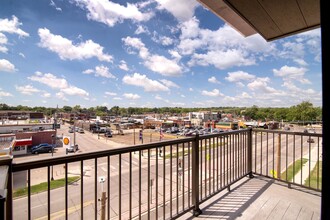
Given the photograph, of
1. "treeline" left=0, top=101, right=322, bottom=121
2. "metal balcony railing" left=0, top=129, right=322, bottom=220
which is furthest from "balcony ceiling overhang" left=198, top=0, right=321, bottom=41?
"treeline" left=0, top=101, right=322, bottom=121

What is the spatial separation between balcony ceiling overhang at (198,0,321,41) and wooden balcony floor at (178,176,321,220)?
228cm

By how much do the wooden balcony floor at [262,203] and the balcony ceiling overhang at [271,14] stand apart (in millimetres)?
2278

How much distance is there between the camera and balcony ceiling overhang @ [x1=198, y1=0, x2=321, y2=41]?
1759mm

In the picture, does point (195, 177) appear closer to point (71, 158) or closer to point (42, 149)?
point (71, 158)

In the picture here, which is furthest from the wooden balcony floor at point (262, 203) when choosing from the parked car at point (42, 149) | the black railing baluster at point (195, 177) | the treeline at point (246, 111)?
the parked car at point (42, 149)

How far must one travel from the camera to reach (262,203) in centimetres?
221

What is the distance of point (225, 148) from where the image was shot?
293 centimetres

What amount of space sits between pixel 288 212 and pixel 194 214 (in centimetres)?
112

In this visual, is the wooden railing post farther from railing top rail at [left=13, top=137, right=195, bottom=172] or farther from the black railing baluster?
railing top rail at [left=13, top=137, right=195, bottom=172]

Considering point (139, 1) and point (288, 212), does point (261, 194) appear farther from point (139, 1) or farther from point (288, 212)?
point (139, 1)

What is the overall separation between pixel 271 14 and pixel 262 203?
7.54 ft

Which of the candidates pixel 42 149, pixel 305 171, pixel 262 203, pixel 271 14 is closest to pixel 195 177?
pixel 262 203

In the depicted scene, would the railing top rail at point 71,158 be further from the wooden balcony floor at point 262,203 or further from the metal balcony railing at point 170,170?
the wooden balcony floor at point 262,203

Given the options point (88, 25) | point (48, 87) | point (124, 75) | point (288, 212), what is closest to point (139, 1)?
point (288, 212)
